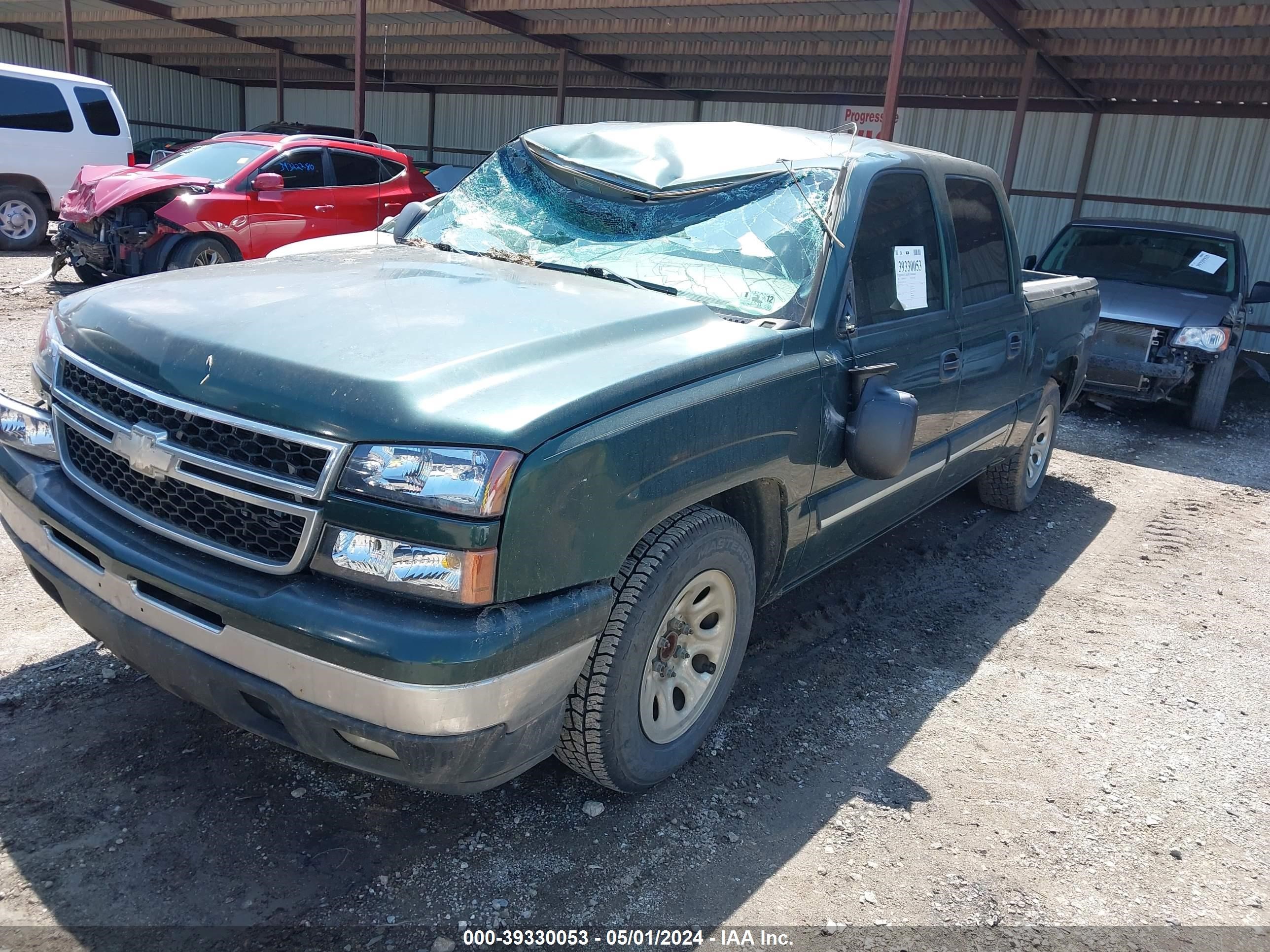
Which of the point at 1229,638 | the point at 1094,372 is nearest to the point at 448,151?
the point at 1094,372

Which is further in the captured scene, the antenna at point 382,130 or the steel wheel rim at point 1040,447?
the antenna at point 382,130

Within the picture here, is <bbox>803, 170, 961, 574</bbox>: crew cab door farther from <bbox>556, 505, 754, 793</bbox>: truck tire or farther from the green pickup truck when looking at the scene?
<bbox>556, 505, 754, 793</bbox>: truck tire

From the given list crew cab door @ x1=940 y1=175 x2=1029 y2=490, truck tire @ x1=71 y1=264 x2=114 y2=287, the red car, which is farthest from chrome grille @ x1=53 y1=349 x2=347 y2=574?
Answer: truck tire @ x1=71 y1=264 x2=114 y2=287

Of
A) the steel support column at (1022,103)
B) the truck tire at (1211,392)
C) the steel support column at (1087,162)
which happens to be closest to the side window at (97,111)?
the steel support column at (1022,103)

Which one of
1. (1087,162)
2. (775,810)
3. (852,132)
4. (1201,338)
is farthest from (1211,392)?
(1087,162)

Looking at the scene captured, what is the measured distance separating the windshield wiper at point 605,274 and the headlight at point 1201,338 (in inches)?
245

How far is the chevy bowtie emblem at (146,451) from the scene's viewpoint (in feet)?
7.60

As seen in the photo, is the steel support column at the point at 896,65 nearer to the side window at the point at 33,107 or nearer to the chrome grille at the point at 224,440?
the chrome grille at the point at 224,440

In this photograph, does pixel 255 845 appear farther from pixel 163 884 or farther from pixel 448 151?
pixel 448 151

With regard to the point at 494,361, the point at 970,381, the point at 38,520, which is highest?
the point at 494,361

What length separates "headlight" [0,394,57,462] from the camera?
2.75 m

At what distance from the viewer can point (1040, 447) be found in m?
5.83

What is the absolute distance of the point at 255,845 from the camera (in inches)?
101

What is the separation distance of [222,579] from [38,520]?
79 centimetres
